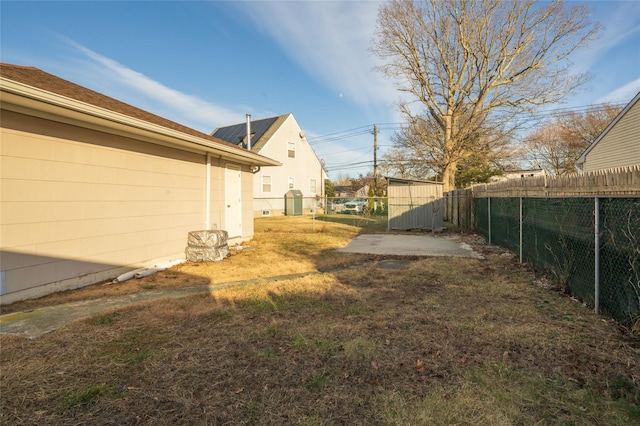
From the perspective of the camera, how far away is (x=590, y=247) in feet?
13.1

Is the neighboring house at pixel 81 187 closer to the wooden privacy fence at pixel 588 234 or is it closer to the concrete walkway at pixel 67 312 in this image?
the concrete walkway at pixel 67 312

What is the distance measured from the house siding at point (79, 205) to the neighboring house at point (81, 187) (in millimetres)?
14

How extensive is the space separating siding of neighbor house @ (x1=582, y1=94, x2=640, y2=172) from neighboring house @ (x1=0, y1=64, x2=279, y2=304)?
15761 mm

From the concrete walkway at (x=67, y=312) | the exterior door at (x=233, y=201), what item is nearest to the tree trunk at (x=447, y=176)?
the exterior door at (x=233, y=201)

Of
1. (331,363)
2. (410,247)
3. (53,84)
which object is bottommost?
(331,363)

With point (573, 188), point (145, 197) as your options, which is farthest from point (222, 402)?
point (145, 197)

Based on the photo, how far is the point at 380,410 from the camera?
2.11 m

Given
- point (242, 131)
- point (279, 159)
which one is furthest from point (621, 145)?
point (242, 131)

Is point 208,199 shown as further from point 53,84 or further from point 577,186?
point 577,186

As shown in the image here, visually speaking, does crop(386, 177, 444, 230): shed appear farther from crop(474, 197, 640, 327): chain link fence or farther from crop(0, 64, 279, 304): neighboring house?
crop(0, 64, 279, 304): neighboring house

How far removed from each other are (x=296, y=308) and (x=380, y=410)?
2163mm

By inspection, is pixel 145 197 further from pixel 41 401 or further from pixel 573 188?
pixel 573 188

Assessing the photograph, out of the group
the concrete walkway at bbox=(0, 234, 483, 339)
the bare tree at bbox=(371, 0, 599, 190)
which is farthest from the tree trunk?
the concrete walkway at bbox=(0, 234, 483, 339)

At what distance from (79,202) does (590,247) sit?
7.49m
